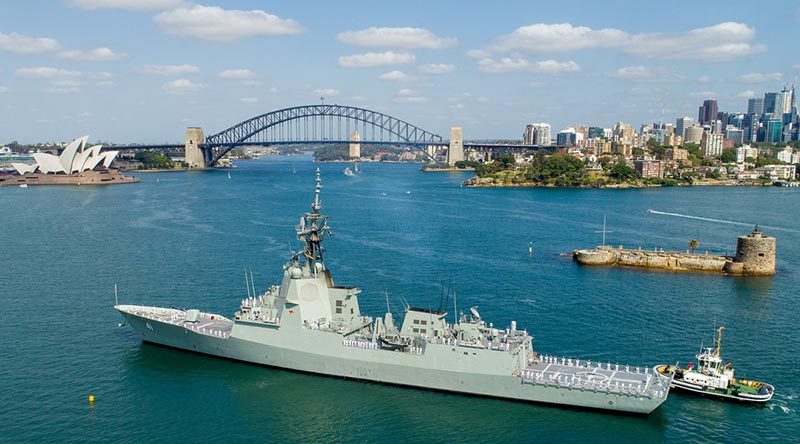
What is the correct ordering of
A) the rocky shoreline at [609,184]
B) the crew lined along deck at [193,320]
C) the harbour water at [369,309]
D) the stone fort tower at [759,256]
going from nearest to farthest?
the harbour water at [369,309] < the crew lined along deck at [193,320] < the stone fort tower at [759,256] < the rocky shoreline at [609,184]

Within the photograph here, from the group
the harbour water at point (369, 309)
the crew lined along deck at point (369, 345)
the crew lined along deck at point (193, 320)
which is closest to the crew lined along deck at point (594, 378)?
the harbour water at point (369, 309)

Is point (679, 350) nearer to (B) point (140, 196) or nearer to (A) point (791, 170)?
(B) point (140, 196)

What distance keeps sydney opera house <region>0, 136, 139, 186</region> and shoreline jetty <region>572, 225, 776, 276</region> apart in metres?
93.3

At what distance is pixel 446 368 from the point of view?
75.6 ft

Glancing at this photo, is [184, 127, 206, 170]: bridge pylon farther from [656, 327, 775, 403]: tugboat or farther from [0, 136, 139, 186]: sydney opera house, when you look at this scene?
[656, 327, 775, 403]: tugboat

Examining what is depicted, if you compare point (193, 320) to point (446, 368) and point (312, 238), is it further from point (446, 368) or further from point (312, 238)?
point (446, 368)

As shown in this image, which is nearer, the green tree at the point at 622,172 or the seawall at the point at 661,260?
the seawall at the point at 661,260

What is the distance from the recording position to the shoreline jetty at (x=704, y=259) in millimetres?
43062

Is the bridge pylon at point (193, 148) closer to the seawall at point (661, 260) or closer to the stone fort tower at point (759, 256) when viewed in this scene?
the seawall at point (661, 260)

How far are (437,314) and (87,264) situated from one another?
29.1 metres

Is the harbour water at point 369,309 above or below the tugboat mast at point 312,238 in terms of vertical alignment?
below

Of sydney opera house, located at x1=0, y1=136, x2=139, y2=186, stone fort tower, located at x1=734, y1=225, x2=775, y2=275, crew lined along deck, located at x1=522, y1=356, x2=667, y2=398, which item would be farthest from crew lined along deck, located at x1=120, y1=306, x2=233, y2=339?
sydney opera house, located at x1=0, y1=136, x2=139, y2=186

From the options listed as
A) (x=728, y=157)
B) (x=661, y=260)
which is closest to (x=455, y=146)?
(x=728, y=157)

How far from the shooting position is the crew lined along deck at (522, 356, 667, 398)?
21500 mm
